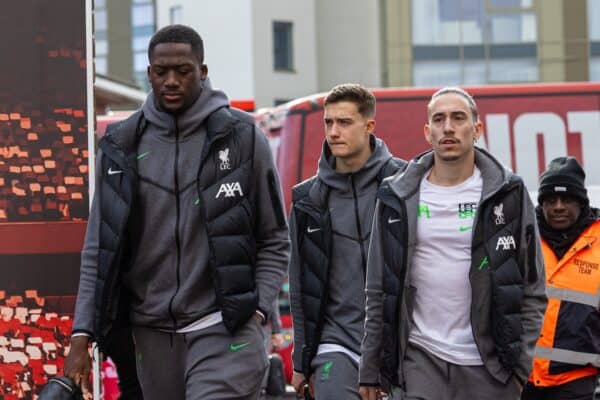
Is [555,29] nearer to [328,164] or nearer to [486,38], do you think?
[486,38]

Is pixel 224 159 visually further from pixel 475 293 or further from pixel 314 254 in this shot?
pixel 314 254

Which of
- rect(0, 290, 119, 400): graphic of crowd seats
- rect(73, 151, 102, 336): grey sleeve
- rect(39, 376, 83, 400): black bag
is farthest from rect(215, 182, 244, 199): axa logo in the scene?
rect(0, 290, 119, 400): graphic of crowd seats

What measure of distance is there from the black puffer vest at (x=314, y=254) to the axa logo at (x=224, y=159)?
1479 millimetres

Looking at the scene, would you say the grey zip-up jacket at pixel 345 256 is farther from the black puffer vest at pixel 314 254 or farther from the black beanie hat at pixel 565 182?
the black beanie hat at pixel 565 182

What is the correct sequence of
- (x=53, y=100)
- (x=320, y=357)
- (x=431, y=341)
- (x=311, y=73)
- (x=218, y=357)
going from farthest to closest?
(x=311, y=73)
(x=320, y=357)
(x=53, y=100)
(x=431, y=341)
(x=218, y=357)

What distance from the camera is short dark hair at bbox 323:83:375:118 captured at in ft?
22.1

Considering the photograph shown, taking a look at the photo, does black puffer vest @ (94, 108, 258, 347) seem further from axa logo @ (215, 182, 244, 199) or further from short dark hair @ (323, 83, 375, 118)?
short dark hair @ (323, 83, 375, 118)

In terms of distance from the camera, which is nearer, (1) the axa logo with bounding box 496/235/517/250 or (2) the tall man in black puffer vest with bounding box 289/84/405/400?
(1) the axa logo with bounding box 496/235/517/250

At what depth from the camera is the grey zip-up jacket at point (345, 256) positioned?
6461 millimetres

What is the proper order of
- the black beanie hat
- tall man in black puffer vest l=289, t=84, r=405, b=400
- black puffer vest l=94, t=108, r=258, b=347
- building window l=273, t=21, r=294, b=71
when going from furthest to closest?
building window l=273, t=21, r=294, b=71 → the black beanie hat → tall man in black puffer vest l=289, t=84, r=405, b=400 → black puffer vest l=94, t=108, r=258, b=347

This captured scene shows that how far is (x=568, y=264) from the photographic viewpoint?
736cm

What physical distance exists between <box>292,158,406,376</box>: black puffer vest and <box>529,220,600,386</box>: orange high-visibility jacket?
4.09ft

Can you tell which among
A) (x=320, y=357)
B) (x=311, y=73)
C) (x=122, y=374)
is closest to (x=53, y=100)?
(x=122, y=374)

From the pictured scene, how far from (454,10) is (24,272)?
101 feet
